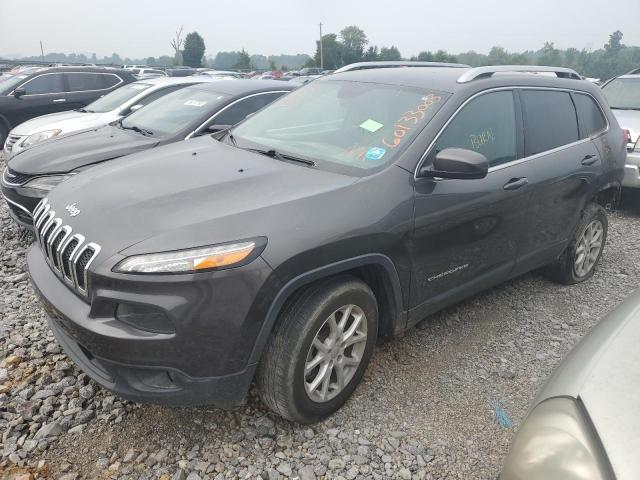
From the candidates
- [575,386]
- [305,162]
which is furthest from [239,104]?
[575,386]

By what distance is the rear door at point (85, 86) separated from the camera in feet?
34.0

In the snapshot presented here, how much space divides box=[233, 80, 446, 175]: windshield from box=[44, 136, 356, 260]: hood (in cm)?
21

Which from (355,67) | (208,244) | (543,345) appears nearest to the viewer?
(208,244)

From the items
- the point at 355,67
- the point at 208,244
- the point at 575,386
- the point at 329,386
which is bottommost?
the point at 329,386

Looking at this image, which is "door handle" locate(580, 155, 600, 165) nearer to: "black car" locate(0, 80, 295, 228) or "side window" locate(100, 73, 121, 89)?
"black car" locate(0, 80, 295, 228)

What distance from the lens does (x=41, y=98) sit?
33.4 ft

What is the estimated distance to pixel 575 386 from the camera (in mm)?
1548

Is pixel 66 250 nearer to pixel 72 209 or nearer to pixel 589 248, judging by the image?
pixel 72 209

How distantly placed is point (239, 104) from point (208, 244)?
375 cm

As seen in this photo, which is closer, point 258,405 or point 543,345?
point 258,405

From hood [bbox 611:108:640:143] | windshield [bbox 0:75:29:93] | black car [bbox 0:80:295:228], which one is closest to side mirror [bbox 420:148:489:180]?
black car [bbox 0:80:295:228]

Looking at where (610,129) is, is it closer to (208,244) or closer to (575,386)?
(575,386)

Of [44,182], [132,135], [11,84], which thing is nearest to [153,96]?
[132,135]

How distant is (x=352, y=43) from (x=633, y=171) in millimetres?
60471
